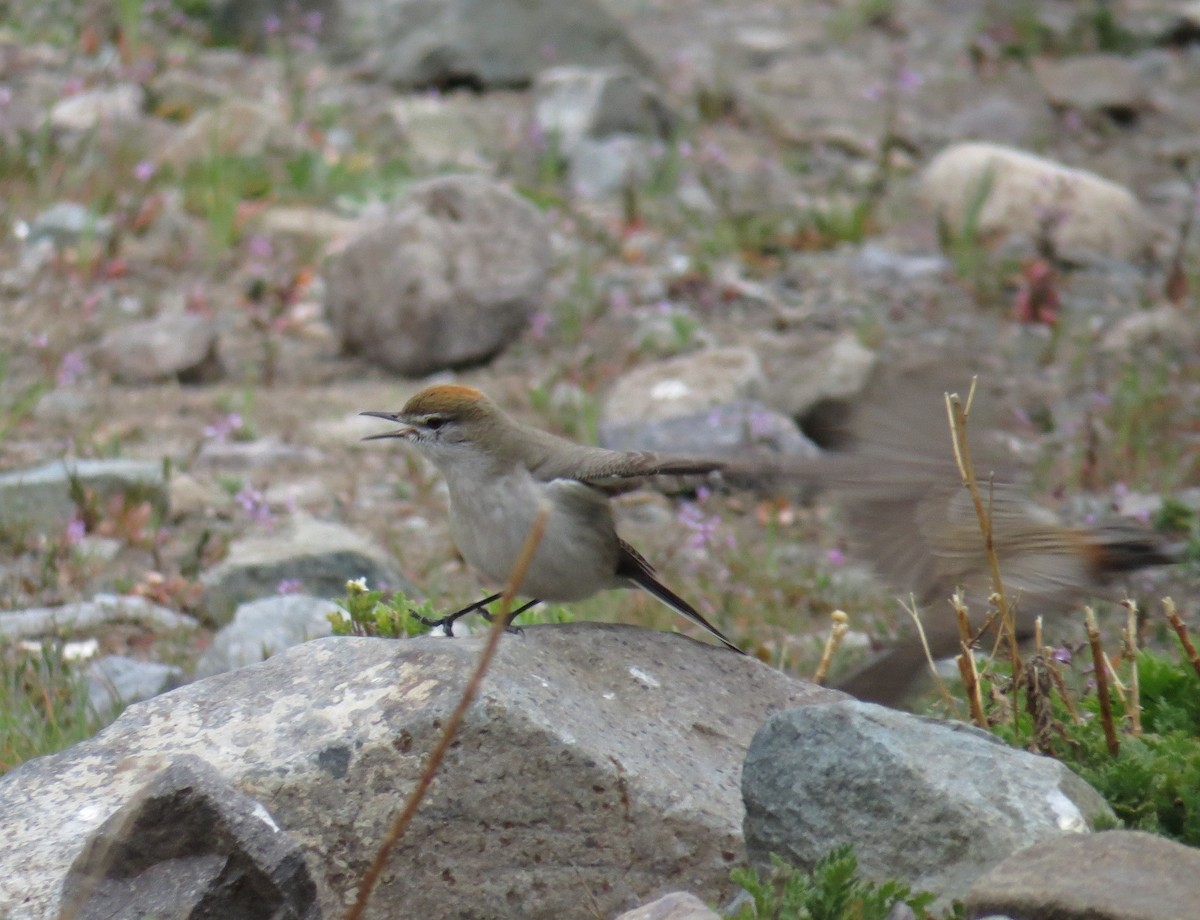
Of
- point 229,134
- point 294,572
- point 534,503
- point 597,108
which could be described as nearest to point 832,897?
point 534,503

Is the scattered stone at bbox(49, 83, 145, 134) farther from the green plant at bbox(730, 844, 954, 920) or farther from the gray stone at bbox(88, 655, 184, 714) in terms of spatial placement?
the green plant at bbox(730, 844, 954, 920)

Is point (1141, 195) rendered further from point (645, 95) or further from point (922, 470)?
point (922, 470)

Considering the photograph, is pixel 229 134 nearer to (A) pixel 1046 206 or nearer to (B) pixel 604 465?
(A) pixel 1046 206

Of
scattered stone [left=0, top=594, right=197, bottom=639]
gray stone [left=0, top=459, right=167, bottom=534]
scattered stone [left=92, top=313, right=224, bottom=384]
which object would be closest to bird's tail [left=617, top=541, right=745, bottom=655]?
scattered stone [left=0, top=594, right=197, bottom=639]

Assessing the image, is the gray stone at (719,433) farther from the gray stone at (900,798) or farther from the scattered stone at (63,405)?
the gray stone at (900,798)

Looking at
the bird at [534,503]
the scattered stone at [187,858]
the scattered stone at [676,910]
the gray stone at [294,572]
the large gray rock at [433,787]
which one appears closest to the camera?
the scattered stone at [676,910]

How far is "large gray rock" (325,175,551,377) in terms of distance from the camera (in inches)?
346

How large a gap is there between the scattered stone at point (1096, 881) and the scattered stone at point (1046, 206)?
734 centimetres

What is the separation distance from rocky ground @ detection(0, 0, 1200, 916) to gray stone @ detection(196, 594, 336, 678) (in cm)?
3

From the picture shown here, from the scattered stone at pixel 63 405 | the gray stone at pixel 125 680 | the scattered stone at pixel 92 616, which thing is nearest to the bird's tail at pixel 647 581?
the gray stone at pixel 125 680

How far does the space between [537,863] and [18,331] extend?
5.88 metres

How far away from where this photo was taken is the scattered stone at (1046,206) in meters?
10.4

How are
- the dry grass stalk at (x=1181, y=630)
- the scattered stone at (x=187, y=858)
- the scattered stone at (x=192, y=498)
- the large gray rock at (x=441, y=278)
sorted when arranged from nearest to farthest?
1. the scattered stone at (x=187, y=858)
2. the dry grass stalk at (x=1181, y=630)
3. the scattered stone at (x=192, y=498)
4. the large gray rock at (x=441, y=278)

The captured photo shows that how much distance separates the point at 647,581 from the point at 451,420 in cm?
79
